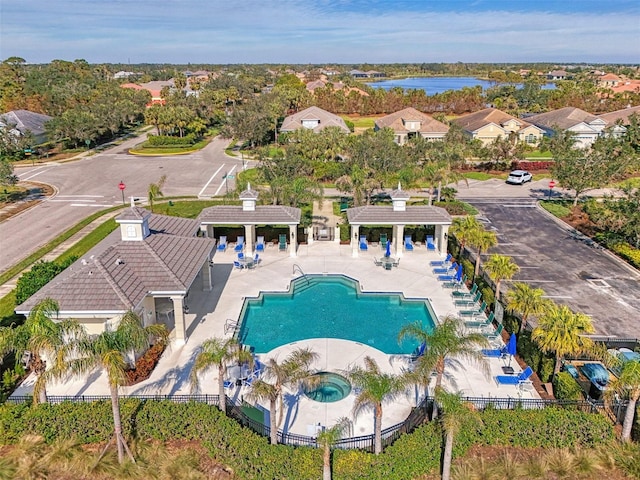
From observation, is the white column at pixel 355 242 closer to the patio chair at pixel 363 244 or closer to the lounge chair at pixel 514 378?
the patio chair at pixel 363 244

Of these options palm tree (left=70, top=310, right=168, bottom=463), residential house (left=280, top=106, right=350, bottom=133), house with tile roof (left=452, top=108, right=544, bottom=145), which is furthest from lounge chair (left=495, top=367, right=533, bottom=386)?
residential house (left=280, top=106, right=350, bottom=133)

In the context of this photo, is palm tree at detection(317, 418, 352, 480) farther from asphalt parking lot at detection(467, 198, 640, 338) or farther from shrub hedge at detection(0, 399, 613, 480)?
asphalt parking lot at detection(467, 198, 640, 338)

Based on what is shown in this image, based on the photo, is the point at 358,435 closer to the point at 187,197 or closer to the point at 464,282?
the point at 464,282

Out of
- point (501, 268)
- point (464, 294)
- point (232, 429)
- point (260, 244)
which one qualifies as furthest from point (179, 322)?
point (501, 268)

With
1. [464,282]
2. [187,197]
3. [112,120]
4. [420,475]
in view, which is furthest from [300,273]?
[112,120]

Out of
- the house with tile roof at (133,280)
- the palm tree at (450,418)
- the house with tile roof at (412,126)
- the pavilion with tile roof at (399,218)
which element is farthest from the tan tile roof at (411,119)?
the palm tree at (450,418)

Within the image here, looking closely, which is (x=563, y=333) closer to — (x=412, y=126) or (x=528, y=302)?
(x=528, y=302)
